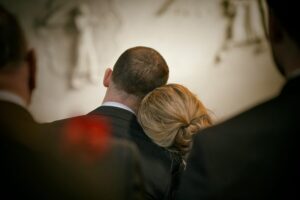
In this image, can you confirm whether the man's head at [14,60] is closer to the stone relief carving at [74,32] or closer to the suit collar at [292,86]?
the suit collar at [292,86]

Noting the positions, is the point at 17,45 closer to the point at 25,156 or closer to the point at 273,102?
the point at 25,156

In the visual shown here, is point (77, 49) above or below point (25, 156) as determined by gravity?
below

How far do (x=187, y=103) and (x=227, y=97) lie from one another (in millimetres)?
2158

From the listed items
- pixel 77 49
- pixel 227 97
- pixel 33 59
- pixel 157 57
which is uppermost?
pixel 33 59

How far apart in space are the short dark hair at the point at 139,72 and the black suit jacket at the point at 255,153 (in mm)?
753

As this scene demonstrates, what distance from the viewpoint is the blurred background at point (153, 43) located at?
11.3 ft

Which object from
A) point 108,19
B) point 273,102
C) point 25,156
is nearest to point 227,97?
Result: point 108,19

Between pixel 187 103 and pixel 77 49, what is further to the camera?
pixel 77 49

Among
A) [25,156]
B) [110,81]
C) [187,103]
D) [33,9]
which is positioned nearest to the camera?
[25,156]

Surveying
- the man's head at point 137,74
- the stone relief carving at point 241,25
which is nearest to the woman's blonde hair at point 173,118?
the man's head at point 137,74

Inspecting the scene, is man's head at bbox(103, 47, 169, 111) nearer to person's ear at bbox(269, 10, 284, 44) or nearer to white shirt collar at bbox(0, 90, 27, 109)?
person's ear at bbox(269, 10, 284, 44)

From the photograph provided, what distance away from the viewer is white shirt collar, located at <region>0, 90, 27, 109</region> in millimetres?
698

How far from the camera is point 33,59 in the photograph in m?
0.75

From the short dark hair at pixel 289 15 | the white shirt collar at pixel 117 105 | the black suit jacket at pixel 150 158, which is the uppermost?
the short dark hair at pixel 289 15
